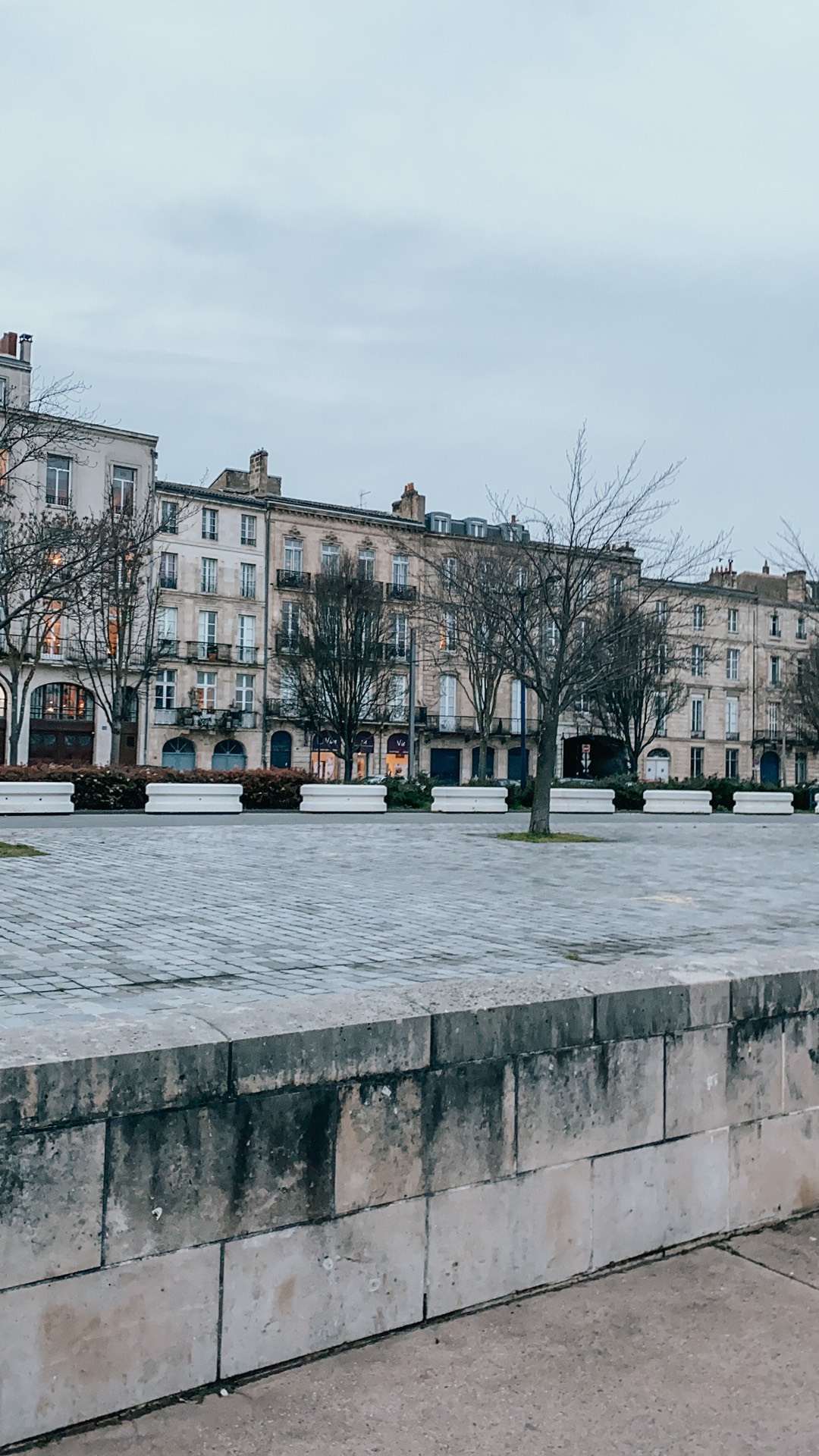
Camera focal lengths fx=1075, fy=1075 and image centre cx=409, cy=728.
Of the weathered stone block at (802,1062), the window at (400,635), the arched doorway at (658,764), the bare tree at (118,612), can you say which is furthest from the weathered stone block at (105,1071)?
the arched doorway at (658,764)

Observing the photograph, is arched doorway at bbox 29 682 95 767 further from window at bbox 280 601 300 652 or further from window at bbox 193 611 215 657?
window at bbox 280 601 300 652

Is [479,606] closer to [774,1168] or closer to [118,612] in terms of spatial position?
[118,612]

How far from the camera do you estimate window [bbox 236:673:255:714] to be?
1962 inches

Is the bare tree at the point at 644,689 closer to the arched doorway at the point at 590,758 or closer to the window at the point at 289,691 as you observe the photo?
the arched doorway at the point at 590,758

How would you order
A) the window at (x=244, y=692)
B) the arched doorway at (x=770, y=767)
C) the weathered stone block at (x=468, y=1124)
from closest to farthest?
the weathered stone block at (x=468, y=1124), the window at (x=244, y=692), the arched doorway at (x=770, y=767)

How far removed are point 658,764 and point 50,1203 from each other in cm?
5833

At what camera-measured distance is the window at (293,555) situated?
5131 cm

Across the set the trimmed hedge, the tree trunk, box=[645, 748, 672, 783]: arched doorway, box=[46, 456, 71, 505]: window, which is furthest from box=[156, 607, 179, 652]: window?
the tree trunk

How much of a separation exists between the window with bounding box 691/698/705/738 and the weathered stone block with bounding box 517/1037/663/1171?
5851 centimetres

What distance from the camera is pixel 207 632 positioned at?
49656mm

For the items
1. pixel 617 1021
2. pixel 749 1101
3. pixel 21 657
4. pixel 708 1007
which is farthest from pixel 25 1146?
pixel 21 657

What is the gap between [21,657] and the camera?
24.6m

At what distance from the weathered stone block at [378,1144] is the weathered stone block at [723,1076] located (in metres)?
1.14

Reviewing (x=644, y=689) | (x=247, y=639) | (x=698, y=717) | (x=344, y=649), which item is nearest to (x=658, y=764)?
(x=698, y=717)
